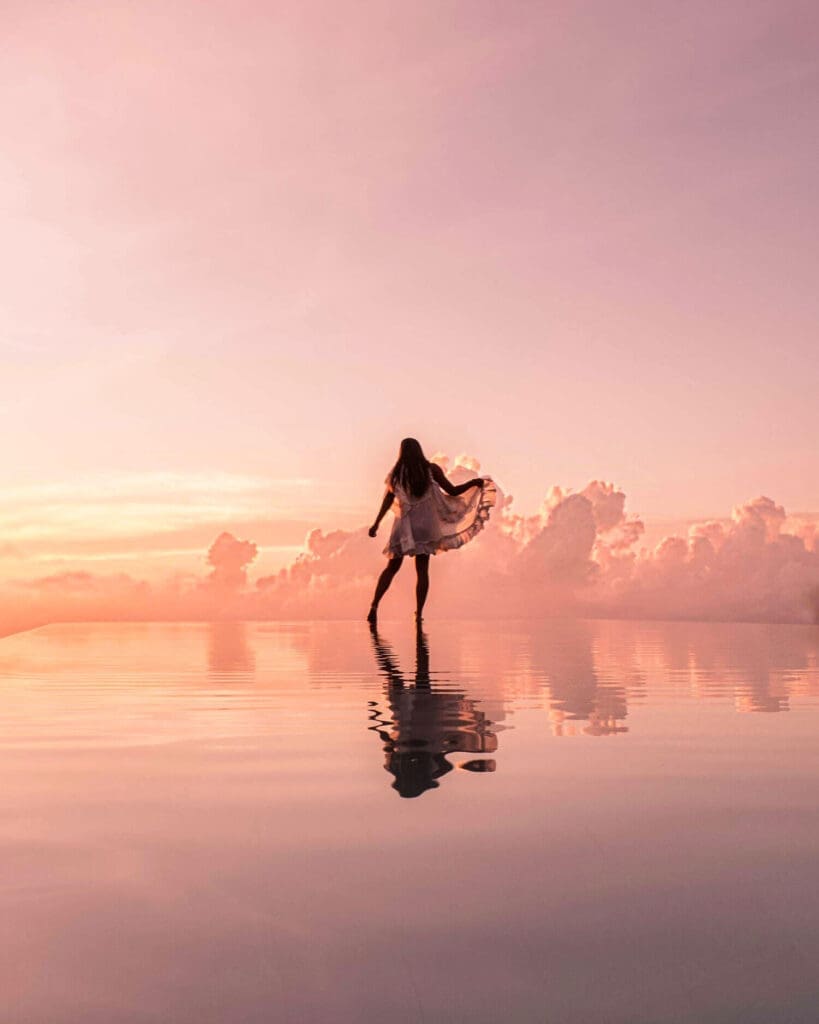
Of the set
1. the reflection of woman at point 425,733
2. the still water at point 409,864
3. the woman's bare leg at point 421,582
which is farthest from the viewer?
the woman's bare leg at point 421,582

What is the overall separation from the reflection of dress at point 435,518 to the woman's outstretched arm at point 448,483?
0.10m

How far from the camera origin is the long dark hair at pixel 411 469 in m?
17.5

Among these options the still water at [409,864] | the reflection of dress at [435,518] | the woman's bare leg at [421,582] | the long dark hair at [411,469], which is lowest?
the still water at [409,864]

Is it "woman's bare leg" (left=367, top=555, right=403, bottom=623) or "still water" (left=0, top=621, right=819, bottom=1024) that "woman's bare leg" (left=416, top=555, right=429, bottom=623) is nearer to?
"woman's bare leg" (left=367, top=555, right=403, bottom=623)

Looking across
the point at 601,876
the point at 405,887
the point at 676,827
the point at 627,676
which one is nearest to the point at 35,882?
the point at 405,887

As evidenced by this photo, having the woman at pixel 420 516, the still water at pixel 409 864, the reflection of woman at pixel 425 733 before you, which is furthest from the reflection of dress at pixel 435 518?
the still water at pixel 409 864

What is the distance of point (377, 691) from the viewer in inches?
305

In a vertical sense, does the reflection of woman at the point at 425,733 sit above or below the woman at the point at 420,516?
below

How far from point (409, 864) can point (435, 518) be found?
14.8 meters

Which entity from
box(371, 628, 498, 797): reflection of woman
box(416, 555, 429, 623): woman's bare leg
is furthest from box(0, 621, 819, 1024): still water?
box(416, 555, 429, 623): woman's bare leg

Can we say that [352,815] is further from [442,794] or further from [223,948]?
[223,948]

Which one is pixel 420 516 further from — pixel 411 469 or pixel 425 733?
pixel 425 733

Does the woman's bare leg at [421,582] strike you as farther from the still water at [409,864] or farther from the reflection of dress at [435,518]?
the still water at [409,864]

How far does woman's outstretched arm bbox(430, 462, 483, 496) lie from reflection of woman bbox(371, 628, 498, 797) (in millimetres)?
9632
